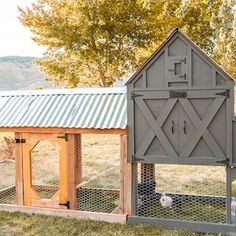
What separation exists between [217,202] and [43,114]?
4802mm

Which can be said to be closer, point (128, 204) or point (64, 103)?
point (128, 204)

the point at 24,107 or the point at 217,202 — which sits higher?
the point at 24,107

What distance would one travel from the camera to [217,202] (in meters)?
10.1

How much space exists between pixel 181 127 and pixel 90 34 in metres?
15.7

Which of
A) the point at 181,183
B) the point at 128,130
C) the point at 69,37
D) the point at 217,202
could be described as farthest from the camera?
the point at 69,37

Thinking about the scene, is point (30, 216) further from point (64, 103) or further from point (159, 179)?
point (159, 179)

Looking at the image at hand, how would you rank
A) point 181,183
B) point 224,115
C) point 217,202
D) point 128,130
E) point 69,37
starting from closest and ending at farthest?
1. point 224,115
2. point 128,130
3. point 217,202
4. point 181,183
5. point 69,37

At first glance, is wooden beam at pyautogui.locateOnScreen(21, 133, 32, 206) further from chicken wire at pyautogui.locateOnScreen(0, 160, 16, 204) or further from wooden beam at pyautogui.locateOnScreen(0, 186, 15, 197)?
wooden beam at pyautogui.locateOnScreen(0, 186, 15, 197)

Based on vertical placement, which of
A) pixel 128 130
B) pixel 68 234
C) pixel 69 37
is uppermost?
pixel 69 37

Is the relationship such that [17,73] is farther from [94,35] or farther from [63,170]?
[63,170]

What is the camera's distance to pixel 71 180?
30.0ft

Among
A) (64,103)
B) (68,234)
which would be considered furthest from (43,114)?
(68,234)

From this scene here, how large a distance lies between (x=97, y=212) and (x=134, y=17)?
17.0 metres

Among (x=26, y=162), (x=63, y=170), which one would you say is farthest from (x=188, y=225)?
(x=26, y=162)
